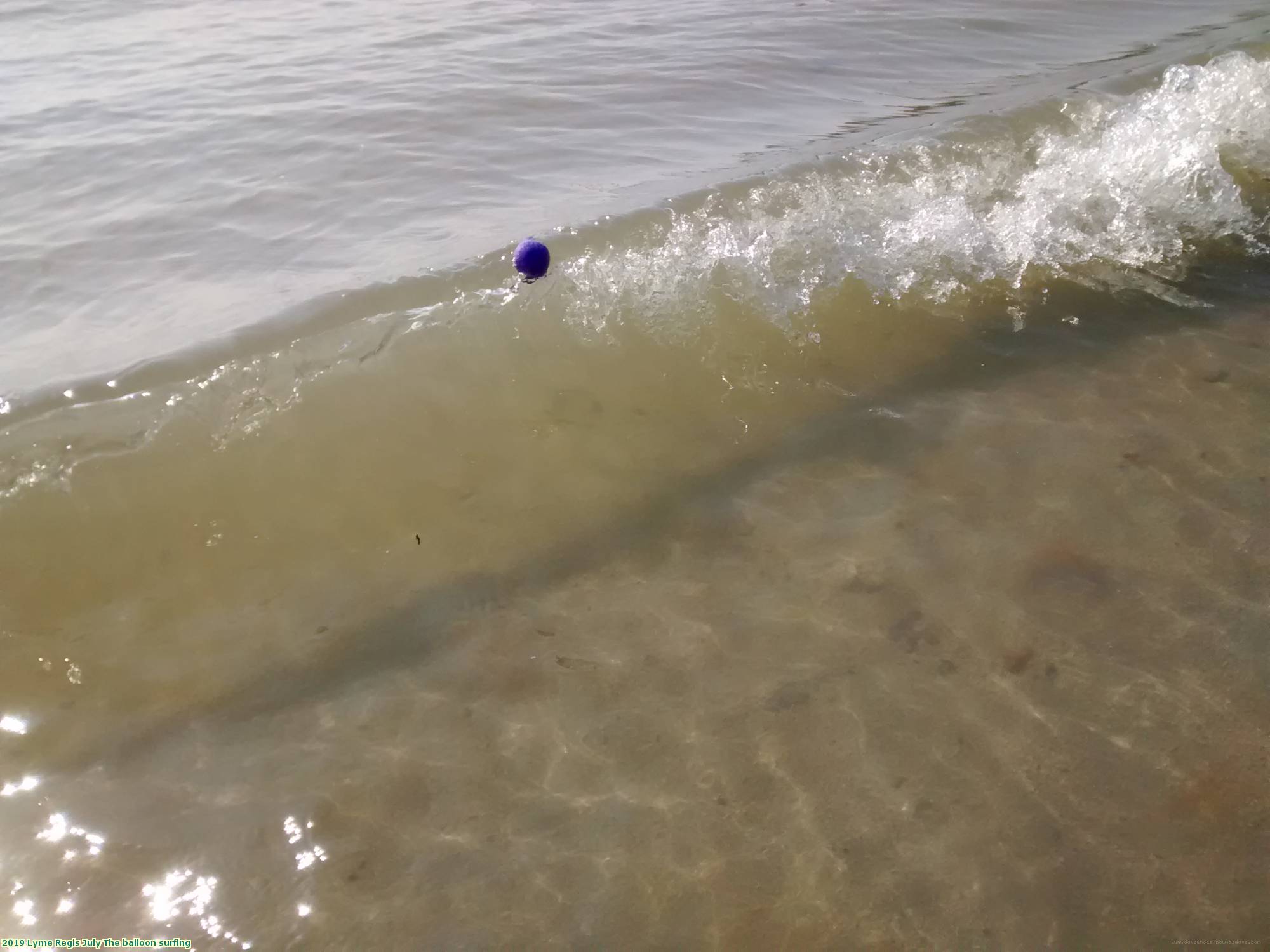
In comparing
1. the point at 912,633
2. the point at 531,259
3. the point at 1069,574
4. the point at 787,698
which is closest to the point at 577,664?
the point at 787,698

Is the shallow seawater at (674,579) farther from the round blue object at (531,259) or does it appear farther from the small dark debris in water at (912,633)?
the round blue object at (531,259)

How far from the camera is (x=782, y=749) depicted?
2.67 metres

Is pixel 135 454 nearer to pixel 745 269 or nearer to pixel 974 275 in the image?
pixel 745 269

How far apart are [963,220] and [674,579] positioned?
9.98 ft

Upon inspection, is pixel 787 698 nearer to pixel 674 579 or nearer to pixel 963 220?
pixel 674 579

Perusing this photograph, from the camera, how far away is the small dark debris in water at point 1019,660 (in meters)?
2.88

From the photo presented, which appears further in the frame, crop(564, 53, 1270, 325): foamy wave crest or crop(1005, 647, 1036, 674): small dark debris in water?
crop(564, 53, 1270, 325): foamy wave crest

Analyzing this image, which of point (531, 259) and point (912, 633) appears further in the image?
point (531, 259)

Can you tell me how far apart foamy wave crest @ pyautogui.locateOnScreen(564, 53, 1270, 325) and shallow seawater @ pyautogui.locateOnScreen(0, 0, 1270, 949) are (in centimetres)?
3

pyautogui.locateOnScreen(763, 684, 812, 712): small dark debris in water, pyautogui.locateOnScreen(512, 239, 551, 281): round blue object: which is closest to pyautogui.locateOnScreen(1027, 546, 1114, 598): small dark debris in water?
pyautogui.locateOnScreen(763, 684, 812, 712): small dark debris in water

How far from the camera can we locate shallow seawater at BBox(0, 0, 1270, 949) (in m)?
2.39

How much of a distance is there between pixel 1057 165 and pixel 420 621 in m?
4.64

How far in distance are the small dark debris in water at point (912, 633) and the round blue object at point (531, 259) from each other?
229 cm

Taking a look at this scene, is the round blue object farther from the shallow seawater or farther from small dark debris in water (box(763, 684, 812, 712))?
small dark debris in water (box(763, 684, 812, 712))
